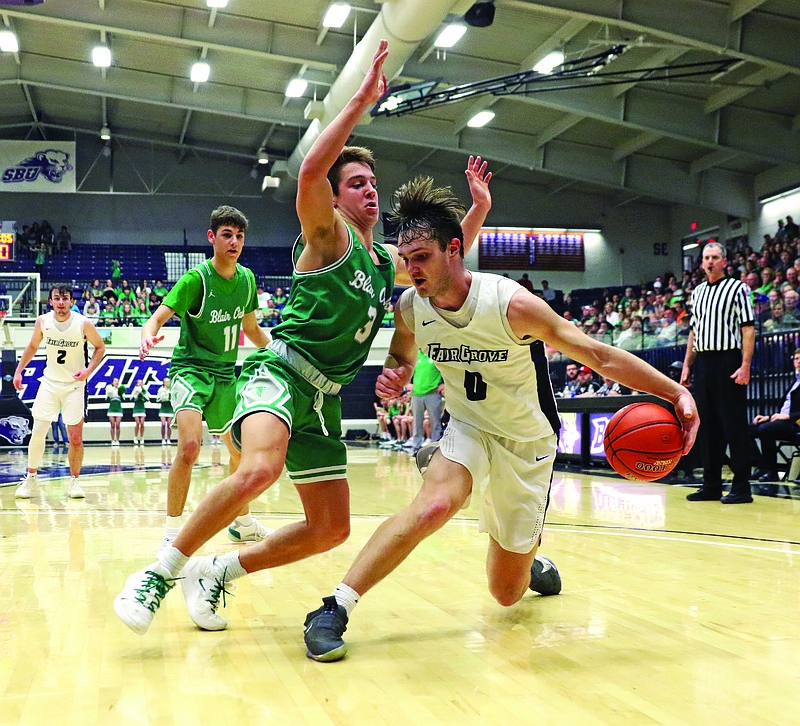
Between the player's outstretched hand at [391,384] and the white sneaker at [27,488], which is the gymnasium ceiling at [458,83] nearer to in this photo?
the white sneaker at [27,488]

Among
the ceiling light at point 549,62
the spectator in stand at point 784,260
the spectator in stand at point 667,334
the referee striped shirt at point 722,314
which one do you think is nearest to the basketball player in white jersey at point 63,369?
the referee striped shirt at point 722,314

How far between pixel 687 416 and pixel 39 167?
2520cm

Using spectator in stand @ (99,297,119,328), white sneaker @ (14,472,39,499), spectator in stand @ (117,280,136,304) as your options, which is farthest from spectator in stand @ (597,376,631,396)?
spectator in stand @ (117,280,136,304)

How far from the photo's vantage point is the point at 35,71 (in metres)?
20.3

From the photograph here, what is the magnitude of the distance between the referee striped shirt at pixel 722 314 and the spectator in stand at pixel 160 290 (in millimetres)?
18134

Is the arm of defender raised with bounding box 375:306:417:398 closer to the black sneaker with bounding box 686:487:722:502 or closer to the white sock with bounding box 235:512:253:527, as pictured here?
the white sock with bounding box 235:512:253:527

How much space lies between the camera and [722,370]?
7098 mm

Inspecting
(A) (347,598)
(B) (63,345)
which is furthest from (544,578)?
(B) (63,345)

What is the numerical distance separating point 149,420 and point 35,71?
29.0 ft

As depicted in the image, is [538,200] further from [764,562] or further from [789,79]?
[764,562]

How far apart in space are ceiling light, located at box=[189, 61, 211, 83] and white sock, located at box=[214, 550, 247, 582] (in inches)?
663

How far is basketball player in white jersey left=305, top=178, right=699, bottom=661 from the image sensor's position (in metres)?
2.84

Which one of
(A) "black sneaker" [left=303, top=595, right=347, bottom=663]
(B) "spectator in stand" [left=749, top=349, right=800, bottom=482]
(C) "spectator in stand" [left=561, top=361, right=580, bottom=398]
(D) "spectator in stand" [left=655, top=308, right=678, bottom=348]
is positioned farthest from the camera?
(C) "spectator in stand" [left=561, top=361, right=580, bottom=398]

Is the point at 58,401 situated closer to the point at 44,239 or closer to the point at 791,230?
the point at 791,230
